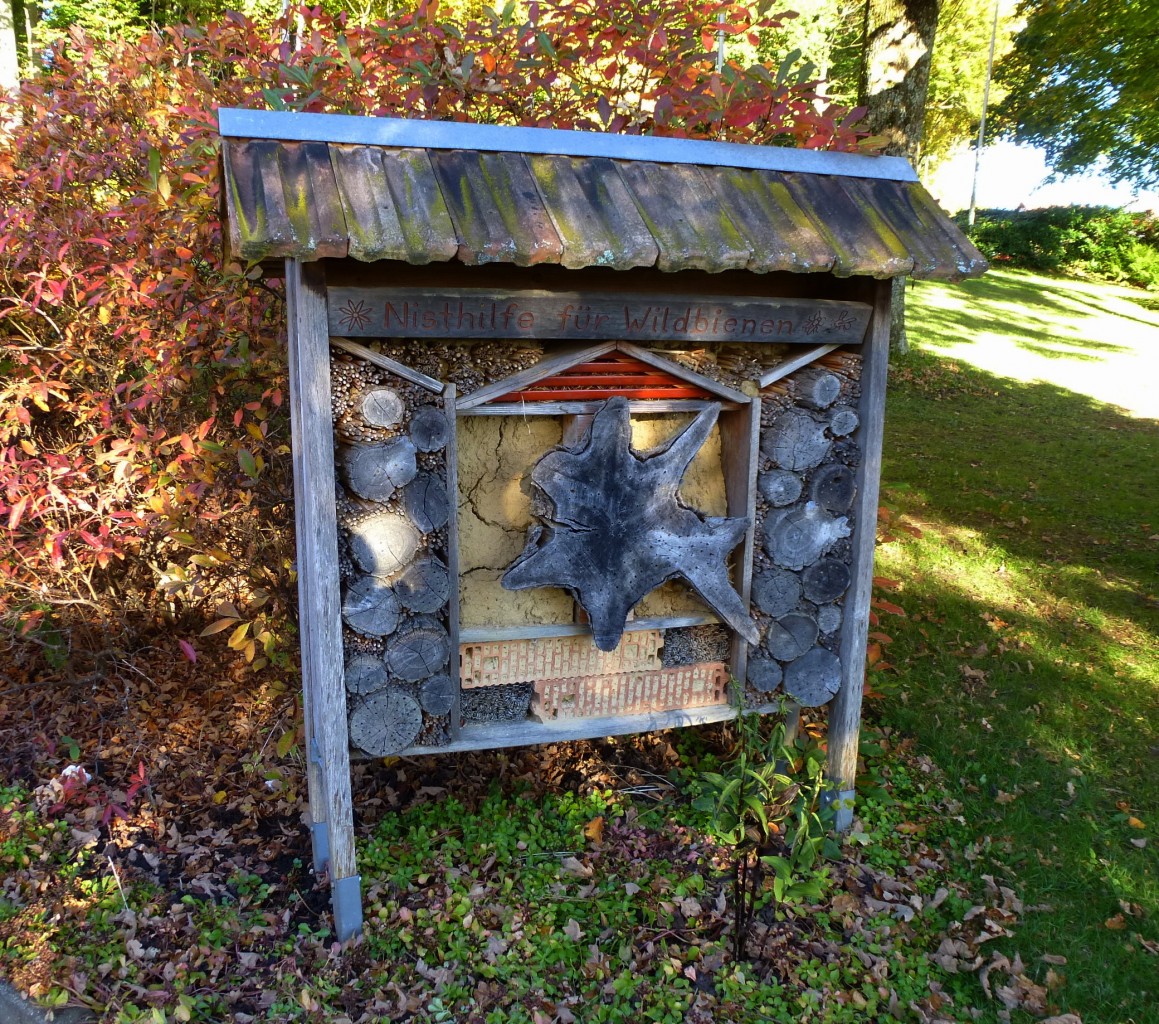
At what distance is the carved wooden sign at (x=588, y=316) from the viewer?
9.32 feet

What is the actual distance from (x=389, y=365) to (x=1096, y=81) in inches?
331

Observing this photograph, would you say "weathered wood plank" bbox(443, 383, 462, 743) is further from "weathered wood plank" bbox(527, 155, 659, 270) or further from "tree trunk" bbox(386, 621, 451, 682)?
"weathered wood plank" bbox(527, 155, 659, 270)

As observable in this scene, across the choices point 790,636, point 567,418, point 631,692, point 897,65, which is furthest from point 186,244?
point 897,65

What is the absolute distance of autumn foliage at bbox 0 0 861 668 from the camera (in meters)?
3.91

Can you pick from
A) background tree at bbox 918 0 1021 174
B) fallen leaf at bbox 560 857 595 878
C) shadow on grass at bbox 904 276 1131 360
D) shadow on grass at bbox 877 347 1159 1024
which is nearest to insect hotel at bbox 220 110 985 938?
fallen leaf at bbox 560 857 595 878

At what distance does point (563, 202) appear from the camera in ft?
9.40

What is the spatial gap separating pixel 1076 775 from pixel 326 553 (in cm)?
376

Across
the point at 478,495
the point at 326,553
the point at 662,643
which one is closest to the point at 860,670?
the point at 662,643

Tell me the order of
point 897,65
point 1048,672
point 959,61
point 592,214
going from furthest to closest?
point 959,61 → point 897,65 → point 1048,672 → point 592,214

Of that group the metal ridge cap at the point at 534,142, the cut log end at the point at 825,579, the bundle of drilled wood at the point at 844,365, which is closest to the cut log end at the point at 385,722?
the cut log end at the point at 825,579

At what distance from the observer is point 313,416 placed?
9.42ft

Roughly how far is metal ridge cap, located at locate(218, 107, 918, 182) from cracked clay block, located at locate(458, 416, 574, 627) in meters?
0.96

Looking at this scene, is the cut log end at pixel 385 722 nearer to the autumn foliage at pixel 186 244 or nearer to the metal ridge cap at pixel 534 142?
the autumn foliage at pixel 186 244

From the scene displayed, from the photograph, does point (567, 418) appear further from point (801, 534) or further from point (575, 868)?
point (575, 868)
